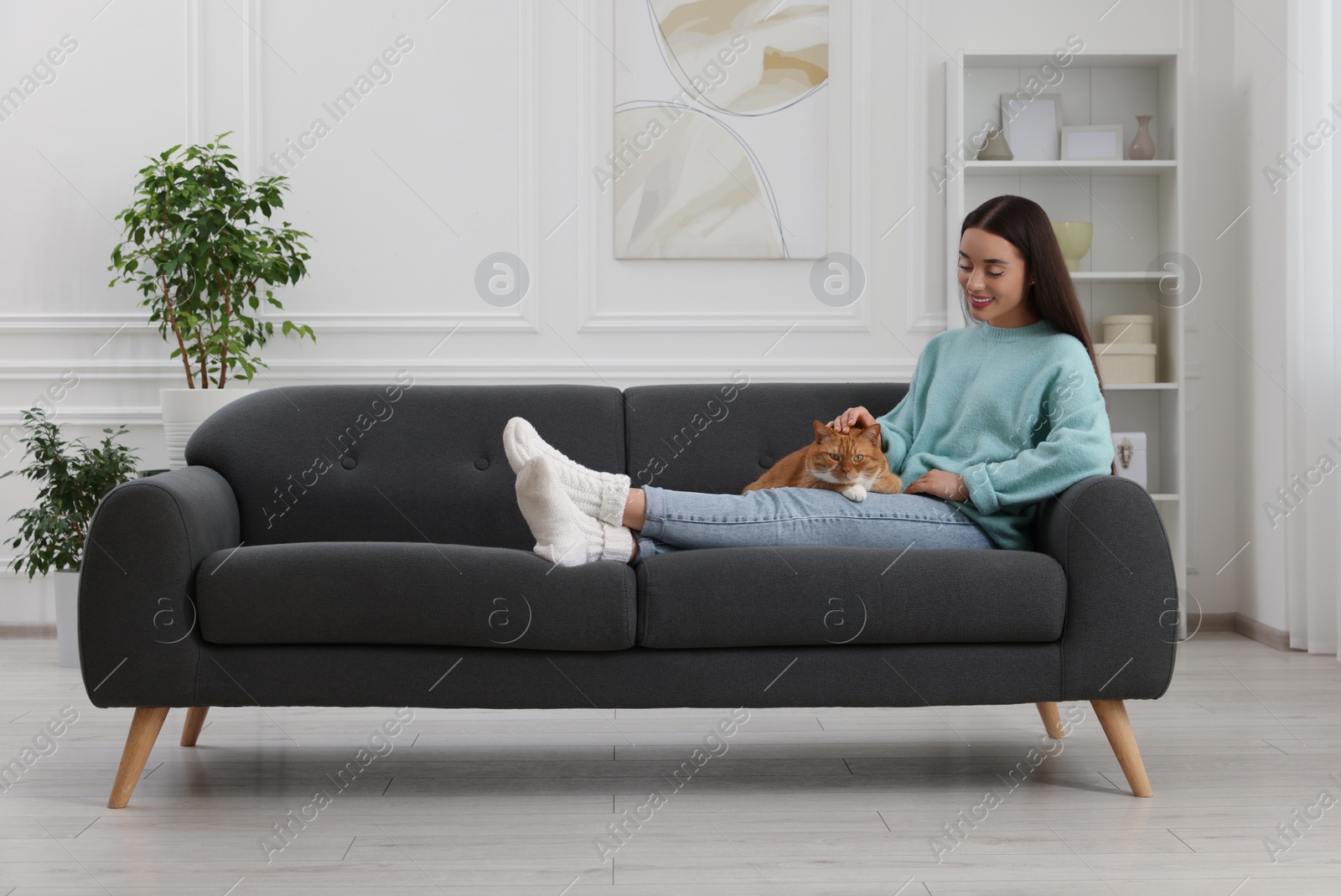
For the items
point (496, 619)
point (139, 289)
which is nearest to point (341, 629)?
point (496, 619)

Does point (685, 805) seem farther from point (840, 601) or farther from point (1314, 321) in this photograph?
point (1314, 321)

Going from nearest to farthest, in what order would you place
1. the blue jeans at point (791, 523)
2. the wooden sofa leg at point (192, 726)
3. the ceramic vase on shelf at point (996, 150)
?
the blue jeans at point (791, 523) → the wooden sofa leg at point (192, 726) → the ceramic vase on shelf at point (996, 150)

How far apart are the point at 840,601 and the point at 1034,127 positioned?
2284 millimetres

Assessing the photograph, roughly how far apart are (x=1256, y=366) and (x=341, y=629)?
9.61 ft

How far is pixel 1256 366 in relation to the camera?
342 cm

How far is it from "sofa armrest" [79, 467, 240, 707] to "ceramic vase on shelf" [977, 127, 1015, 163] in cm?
264

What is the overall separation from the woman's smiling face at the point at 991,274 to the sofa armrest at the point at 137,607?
1.50 m

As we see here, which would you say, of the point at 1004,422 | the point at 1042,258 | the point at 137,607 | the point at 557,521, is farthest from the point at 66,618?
the point at 1042,258

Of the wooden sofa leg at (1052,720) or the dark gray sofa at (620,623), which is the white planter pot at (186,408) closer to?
the dark gray sofa at (620,623)

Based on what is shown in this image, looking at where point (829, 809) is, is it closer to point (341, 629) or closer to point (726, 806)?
point (726, 806)

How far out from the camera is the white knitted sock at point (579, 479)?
1.80 meters

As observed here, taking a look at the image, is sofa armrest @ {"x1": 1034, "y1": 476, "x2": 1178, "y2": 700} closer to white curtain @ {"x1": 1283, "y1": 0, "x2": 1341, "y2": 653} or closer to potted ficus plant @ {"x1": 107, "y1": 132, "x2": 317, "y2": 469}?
white curtain @ {"x1": 1283, "y1": 0, "x2": 1341, "y2": 653}

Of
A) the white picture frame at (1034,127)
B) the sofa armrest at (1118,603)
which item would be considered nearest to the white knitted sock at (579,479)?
the sofa armrest at (1118,603)

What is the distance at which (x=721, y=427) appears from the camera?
239cm
